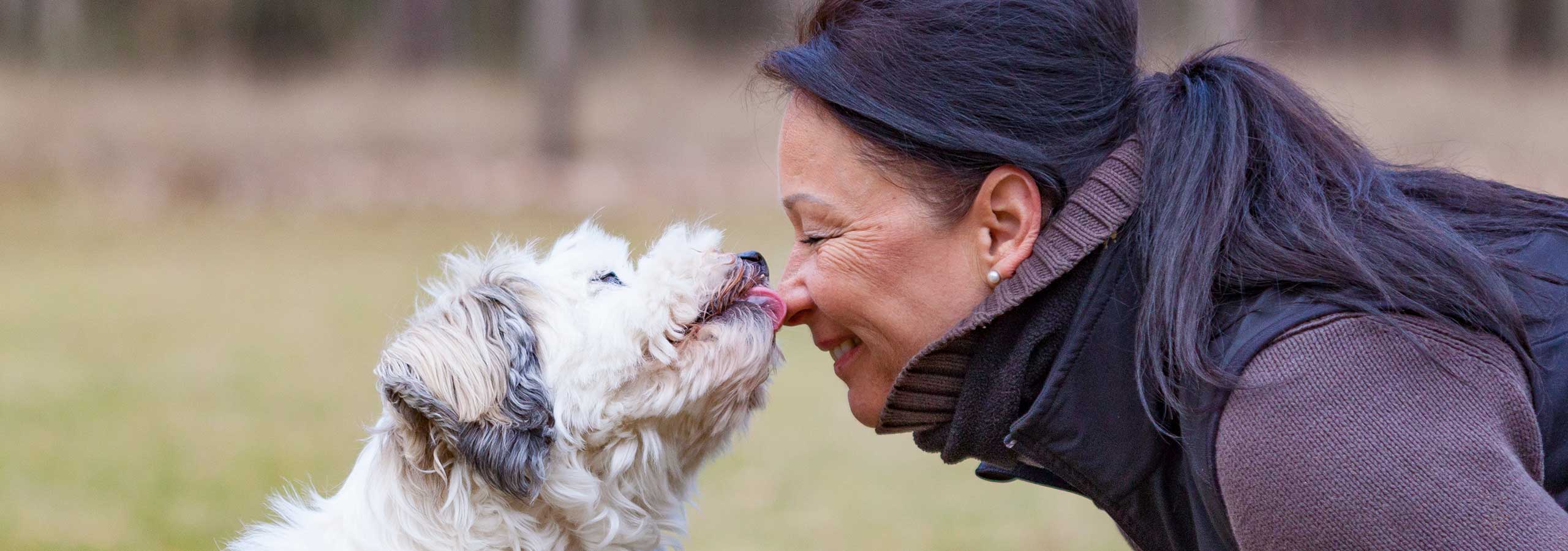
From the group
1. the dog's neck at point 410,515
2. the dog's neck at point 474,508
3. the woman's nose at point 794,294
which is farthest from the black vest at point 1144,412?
the dog's neck at point 410,515

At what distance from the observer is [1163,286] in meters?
2.33

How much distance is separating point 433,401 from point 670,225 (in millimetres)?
931

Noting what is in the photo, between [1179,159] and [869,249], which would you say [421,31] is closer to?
[869,249]

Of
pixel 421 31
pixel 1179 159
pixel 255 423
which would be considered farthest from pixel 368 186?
pixel 1179 159

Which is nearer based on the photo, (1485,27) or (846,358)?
(846,358)

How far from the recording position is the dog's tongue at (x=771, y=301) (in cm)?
300

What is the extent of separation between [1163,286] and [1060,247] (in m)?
0.25

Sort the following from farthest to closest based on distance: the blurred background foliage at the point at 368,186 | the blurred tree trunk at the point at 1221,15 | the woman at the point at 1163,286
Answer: the blurred tree trunk at the point at 1221,15 → the blurred background foliage at the point at 368,186 → the woman at the point at 1163,286

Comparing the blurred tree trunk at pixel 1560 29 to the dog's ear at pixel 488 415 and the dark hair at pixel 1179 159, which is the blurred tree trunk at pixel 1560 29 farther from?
the dog's ear at pixel 488 415

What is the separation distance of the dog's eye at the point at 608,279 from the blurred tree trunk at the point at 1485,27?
21148mm

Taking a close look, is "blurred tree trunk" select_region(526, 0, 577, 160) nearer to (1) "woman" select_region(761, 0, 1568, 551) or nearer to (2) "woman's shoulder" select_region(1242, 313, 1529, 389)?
(1) "woman" select_region(761, 0, 1568, 551)

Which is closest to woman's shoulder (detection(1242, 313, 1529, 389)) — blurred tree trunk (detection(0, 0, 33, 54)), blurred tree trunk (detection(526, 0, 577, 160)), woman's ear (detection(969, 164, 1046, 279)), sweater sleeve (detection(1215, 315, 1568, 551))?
sweater sleeve (detection(1215, 315, 1568, 551))

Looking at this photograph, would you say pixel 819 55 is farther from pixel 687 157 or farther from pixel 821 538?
pixel 687 157

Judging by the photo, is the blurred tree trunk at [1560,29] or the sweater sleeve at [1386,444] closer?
the sweater sleeve at [1386,444]
